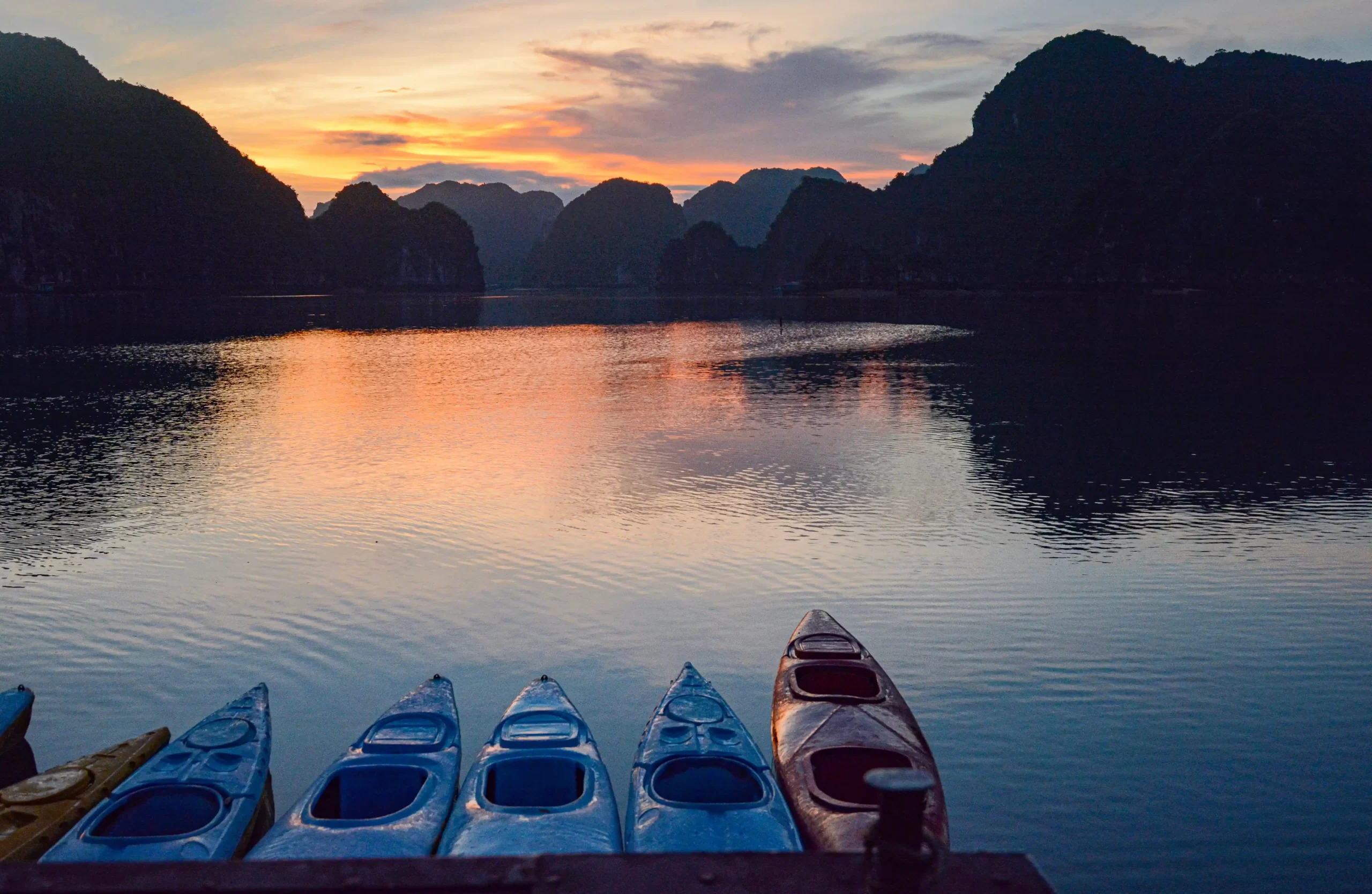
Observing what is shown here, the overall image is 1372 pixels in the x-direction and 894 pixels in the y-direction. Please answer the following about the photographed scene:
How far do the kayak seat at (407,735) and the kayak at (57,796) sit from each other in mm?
2327

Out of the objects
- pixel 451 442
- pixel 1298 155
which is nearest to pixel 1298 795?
pixel 451 442

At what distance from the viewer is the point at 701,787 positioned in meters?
9.05

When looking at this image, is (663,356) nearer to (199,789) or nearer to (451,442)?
(451,442)

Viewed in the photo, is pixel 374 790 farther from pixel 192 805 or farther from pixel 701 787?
pixel 701 787

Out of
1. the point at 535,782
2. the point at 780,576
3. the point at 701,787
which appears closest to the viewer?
the point at 701,787

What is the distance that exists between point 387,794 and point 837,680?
562cm

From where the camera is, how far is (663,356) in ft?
209

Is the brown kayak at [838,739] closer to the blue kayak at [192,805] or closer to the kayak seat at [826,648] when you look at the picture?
the kayak seat at [826,648]

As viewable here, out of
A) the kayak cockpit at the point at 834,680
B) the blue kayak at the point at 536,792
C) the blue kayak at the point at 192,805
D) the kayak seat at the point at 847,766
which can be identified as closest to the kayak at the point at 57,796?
the blue kayak at the point at 192,805

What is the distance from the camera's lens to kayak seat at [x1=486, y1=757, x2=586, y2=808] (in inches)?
348

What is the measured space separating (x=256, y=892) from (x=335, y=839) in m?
5.11

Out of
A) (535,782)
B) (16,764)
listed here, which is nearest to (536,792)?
(535,782)

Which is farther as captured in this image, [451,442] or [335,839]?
[451,442]

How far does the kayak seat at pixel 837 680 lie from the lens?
11.2 meters
